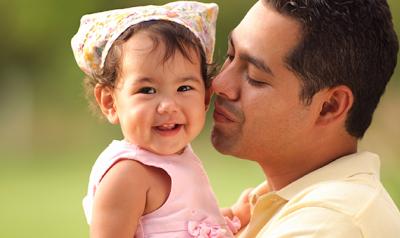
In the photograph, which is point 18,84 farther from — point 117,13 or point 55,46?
point 117,13

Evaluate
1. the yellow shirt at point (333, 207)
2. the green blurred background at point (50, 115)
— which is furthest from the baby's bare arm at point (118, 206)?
the green blurred background at point (50, 115)

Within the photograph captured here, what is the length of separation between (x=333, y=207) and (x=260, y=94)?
426 millimetres

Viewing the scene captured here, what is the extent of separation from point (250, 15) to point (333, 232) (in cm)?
67

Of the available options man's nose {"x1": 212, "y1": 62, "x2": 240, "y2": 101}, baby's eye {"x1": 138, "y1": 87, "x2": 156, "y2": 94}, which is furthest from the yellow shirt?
baby's eye {"x1": 138, "y1": 87, "x2": 156, "y2": 94}

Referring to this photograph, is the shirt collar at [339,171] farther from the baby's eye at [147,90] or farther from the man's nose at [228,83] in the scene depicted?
the baby's eye at [147,90]

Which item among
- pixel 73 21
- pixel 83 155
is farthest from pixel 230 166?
pixel 73 21

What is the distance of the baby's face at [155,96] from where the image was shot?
208 cm

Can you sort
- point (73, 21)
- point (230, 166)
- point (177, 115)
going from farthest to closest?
point (73, 21)
point (230, 166)
point (177, 115)

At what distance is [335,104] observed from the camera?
7.33ft

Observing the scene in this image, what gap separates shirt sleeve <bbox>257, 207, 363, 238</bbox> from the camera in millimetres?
1859

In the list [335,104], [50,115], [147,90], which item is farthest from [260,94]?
[50,115]

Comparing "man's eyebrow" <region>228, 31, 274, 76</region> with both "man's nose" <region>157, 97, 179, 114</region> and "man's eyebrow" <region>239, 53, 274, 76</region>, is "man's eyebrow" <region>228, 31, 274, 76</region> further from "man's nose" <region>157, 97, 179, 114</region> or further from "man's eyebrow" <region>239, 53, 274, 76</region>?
"man's nose" <region>157, 97, 179, 114</region>

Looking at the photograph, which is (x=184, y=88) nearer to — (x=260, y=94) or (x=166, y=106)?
(x=166, y=106)

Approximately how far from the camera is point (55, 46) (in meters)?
A: 11.3
